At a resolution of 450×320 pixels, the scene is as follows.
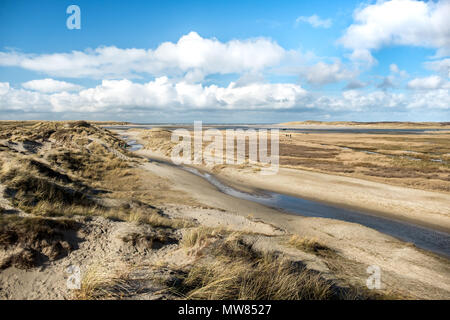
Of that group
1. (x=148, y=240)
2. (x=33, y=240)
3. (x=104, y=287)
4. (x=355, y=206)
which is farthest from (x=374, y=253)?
(x=33, y=240)

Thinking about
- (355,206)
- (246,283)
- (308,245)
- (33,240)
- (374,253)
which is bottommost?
(355,206)

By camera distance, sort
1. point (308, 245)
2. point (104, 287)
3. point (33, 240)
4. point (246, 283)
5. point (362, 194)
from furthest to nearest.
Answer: point (362, 194)
point (308, 245)
point (33, 240)
point (246, 283)
point (104, 287)

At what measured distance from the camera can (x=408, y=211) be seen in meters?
16.6

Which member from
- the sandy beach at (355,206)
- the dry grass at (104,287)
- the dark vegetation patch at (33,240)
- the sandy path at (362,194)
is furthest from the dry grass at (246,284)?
the sandy path at (362,194)

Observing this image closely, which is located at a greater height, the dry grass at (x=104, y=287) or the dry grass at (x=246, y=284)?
the dry grass at (x=104, y=287)

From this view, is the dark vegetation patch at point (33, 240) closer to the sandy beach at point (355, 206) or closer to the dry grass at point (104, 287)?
the dry grass at point (104, 287)

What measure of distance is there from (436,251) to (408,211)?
615 centimetres

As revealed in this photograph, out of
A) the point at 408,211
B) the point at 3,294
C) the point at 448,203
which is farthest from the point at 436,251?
the point at 3,294

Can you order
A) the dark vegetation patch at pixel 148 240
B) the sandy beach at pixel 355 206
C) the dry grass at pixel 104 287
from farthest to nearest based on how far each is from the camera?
the sandy beach at pixel 355 206
the dark vegetation patch at pixel 148 240
the dry grass at pixel 104 287

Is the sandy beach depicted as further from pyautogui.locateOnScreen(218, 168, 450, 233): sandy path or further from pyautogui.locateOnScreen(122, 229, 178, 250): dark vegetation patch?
pyautogui.locateOnScreen(122, 229, 178, 250): dark vegetation patch

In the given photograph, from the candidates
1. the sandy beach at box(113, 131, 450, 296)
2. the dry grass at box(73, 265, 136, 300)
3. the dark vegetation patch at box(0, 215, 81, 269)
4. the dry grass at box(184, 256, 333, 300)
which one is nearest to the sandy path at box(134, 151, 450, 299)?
the sandy beach at box(113, 131, 450, 296)

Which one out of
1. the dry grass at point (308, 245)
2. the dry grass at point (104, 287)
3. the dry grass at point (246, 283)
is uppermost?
the dry grass at point (104, 287)

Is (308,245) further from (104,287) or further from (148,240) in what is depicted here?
(104,287)

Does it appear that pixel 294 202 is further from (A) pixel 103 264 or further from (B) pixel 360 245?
(A) pixel 103 264
